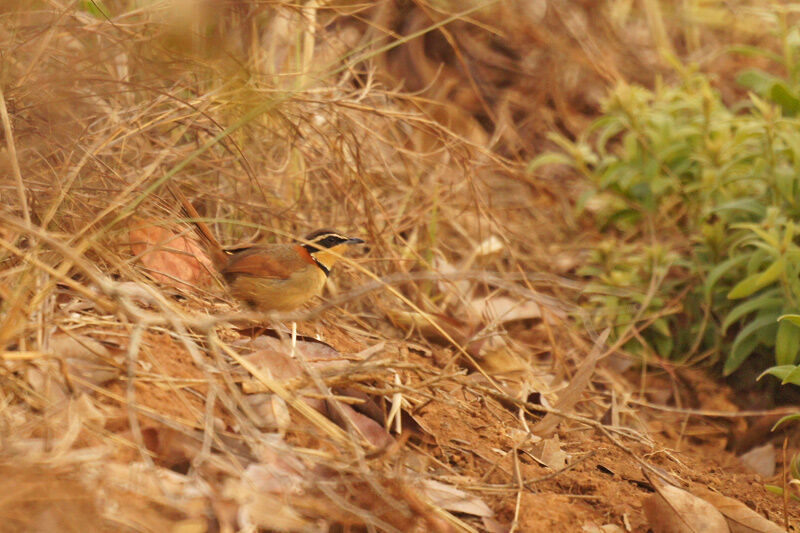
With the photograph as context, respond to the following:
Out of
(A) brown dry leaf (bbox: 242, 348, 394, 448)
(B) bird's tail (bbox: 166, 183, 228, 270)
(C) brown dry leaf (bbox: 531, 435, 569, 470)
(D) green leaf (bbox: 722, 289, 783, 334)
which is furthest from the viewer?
(D) green leaf (bbox: 722, 289, 783, 334)

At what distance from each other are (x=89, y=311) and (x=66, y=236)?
32 cm

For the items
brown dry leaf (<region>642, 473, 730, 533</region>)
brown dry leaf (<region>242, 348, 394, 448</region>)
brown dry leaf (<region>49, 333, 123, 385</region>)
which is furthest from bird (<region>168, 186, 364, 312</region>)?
brown dry leaf (<region>642, 473, 730, 533</region>)

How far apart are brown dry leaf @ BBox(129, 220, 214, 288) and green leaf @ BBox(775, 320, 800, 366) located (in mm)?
2739

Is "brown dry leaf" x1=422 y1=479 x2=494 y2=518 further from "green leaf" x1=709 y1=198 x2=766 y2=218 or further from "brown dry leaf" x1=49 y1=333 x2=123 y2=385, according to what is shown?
"green leaf" x1=709 y1=198 x2=766 y2=218

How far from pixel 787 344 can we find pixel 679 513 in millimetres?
1858

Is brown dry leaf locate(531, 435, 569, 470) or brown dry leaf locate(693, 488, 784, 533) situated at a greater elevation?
brown dry leaf locate(531, 435, 569, 470)

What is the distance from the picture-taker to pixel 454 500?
9.43ft

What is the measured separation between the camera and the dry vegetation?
2541mm

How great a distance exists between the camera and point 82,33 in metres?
3.90

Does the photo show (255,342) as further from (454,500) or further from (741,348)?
(741,348)

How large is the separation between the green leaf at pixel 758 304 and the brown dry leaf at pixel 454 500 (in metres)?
2.51

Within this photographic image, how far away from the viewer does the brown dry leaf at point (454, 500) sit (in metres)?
2.84

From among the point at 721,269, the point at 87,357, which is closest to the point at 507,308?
the point at 721,269

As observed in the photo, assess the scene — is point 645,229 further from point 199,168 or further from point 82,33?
point 82,33
